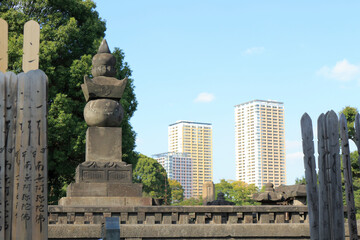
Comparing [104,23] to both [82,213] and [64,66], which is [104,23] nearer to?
[64,66]

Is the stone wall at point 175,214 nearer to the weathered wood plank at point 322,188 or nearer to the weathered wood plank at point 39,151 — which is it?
the weathered wood plank at point 322,188

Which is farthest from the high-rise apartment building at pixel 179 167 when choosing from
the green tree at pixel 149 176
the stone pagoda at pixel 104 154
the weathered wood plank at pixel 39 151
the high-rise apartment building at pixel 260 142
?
the weathered wood plank at pixel 39 151

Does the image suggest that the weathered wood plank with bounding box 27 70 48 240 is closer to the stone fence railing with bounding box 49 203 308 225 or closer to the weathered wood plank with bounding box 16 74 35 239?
the weathered wood plank with bounding box 16 74 35 239

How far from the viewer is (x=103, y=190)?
13422mm

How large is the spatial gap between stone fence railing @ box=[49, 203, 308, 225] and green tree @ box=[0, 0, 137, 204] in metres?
10.4

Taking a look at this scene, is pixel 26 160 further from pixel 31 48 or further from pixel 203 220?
pixel 203 220

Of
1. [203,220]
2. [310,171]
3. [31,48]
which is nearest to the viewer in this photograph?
[31,48]

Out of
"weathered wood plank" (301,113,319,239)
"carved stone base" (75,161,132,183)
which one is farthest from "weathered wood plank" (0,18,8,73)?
"carved stone base" (75,161,132,183)

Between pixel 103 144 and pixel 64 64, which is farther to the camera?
pixel 64 64

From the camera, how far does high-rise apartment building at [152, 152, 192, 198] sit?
166 metres

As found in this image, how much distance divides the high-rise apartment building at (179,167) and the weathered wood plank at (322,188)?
15716 cm

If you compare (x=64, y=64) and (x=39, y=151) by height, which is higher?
(x=64, y=64)

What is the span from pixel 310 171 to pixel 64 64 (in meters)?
18.9

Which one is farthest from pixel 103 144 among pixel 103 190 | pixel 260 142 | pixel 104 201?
pixel 260 142
